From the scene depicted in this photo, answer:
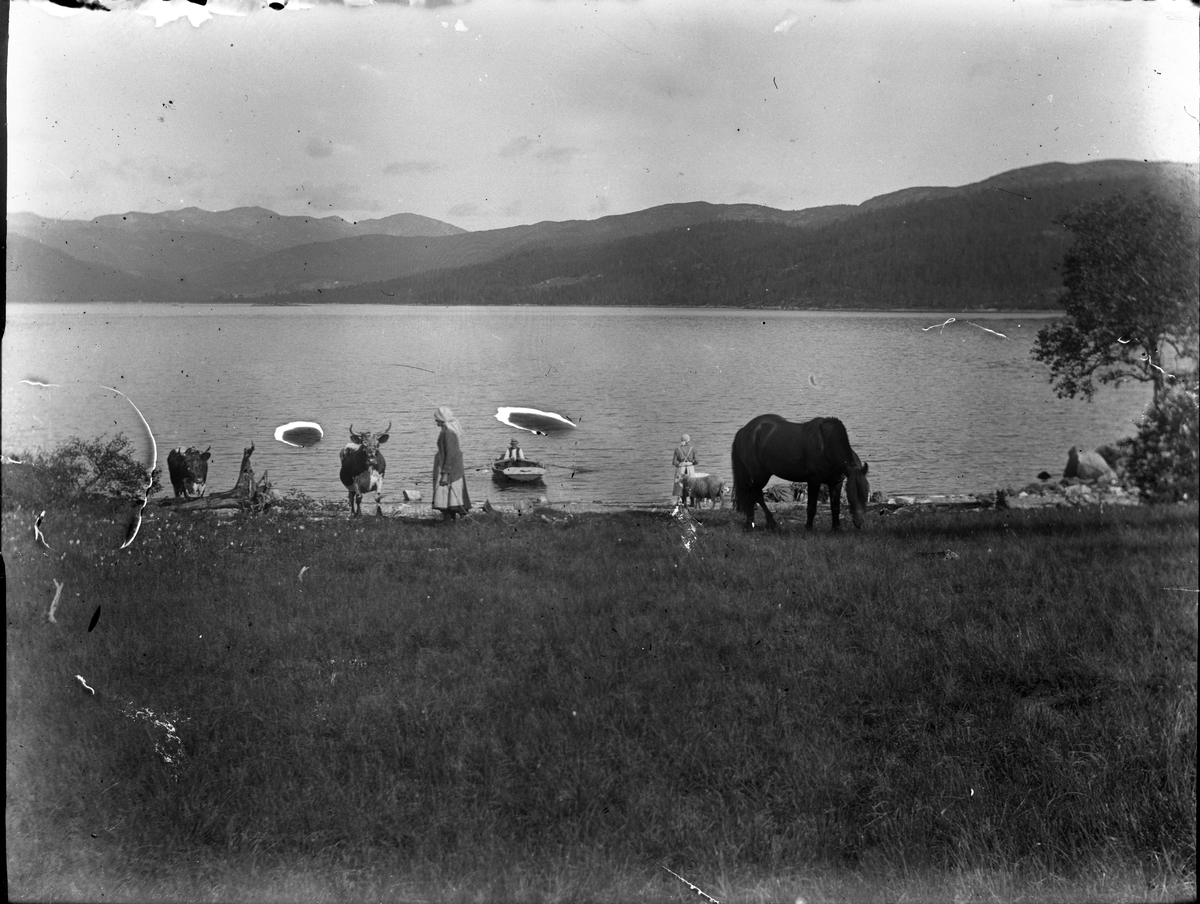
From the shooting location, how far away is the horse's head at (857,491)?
4.93 meters

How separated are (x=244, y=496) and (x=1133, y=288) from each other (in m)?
5.34

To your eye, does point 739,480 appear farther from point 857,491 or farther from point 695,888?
point 695,888

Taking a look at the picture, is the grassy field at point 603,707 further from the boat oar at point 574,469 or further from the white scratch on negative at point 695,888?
the boat oar at point 574,469

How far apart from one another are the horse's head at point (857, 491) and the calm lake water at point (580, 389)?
0.09m

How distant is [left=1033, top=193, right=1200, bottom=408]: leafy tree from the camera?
466 cm

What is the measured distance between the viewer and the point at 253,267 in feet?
16.7

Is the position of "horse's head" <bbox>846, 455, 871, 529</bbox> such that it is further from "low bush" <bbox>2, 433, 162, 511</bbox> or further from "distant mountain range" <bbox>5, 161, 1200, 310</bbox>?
"low bush" <bbox>2, 433, 162, 511</bbox>

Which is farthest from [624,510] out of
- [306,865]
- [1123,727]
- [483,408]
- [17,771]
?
[17,771]

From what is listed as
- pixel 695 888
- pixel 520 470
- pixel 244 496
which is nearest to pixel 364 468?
pixel 244 496

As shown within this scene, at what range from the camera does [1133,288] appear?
15.4 ft

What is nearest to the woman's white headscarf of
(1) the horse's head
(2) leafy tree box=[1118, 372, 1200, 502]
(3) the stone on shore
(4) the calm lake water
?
(4) the calm lake water

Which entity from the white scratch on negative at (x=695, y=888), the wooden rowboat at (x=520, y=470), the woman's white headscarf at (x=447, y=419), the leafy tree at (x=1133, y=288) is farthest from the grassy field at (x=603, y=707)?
the leafy tree at (x=1133, y=288)

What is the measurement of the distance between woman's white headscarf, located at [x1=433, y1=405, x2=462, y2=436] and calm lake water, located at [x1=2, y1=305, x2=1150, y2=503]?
41mm

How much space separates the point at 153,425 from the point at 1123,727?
570cm
